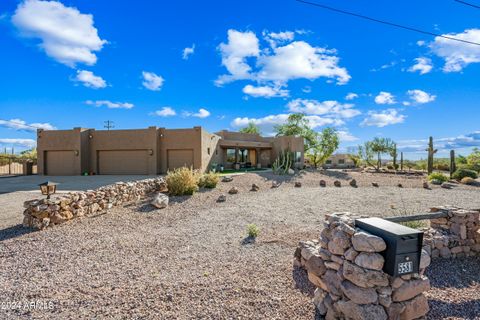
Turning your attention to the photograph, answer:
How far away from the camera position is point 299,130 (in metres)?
30.3

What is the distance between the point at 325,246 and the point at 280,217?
418 cm

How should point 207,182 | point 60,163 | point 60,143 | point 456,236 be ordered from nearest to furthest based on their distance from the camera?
1. point 456,236
2. point 207,182
3. point 60,143
4. point 60,163

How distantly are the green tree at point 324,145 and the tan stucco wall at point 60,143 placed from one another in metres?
23.2

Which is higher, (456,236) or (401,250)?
(401,250)

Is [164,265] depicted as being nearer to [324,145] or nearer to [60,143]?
[60,143]

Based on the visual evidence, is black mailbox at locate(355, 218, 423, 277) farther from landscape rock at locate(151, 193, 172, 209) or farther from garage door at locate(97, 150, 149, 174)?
garage door at locate(97, 150, 149, 174)

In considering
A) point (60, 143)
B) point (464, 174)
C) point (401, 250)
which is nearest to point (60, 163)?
point (60, 143)

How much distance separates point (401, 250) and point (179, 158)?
18.0 m

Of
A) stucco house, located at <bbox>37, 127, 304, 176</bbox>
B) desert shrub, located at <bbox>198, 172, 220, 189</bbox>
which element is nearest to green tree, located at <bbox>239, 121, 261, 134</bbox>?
stucco house, located at <bbox>37, 127, 304, 176</bbox>

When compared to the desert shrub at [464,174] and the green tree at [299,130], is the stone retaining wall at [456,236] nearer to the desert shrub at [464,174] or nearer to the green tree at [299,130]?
the desert shrub at [464,174]

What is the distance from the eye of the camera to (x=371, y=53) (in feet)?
41.4

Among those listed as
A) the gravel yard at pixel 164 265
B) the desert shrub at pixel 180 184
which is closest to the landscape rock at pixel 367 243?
the gravel yard at pixel 164 265

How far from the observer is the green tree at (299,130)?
95.9ft

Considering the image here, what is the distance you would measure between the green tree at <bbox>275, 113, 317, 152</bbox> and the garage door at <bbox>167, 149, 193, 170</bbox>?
1551 centimetres
